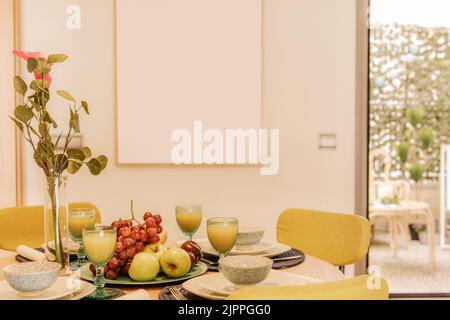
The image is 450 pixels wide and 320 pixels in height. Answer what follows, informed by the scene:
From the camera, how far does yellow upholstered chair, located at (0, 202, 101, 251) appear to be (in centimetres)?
198

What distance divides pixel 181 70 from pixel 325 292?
7.21ft

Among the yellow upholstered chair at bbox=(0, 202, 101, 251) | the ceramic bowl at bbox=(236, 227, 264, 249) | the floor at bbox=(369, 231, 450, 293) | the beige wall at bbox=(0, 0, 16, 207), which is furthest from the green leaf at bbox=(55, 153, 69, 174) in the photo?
the floor at bbox=(369, 231, 450, 293)

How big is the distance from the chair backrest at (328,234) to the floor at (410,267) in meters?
1.47

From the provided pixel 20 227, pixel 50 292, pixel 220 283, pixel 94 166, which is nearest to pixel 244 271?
pixel 220 283

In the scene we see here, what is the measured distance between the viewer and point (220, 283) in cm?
112

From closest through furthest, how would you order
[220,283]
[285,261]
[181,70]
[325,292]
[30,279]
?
[325,292] → [30,279] → [220,283] → [285,261] → [181,70]

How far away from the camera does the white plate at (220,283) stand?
105 centimetres

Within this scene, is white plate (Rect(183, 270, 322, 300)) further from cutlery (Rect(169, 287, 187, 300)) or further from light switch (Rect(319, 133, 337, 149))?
light switch (Rect(319, 133, 337, 149))

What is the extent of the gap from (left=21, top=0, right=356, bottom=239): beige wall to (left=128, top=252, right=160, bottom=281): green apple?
1.66 meters

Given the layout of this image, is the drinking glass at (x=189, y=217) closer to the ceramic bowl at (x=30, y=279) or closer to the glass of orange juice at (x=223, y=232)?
the glass of orange juice at (x=223, y=232)

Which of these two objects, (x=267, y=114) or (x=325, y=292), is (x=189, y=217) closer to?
(x=325, y=292)
